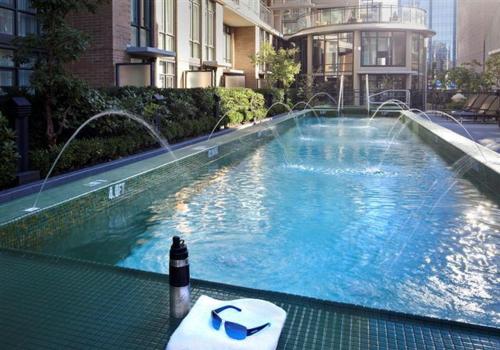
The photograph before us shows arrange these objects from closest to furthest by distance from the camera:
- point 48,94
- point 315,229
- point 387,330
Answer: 1. point 387,330
2. point 315,229
3. point 48,94

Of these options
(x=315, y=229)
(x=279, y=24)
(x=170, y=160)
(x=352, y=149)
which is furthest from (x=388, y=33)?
(x=315, y=229)

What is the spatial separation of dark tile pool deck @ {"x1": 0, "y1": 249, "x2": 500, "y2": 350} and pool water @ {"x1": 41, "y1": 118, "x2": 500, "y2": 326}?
1081 millimetres

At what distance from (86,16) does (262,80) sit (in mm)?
17614

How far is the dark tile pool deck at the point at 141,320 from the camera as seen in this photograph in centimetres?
253

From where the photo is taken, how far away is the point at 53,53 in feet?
26.9

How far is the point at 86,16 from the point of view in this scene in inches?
551

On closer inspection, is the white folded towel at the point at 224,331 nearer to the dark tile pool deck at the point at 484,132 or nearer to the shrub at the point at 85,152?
the shrub at the point at 85,152

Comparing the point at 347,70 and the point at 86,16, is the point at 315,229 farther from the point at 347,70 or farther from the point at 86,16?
the point at 347,70

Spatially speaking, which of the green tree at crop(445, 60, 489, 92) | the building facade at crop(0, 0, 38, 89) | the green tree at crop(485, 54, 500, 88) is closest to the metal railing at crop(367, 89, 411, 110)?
the green tree at crop(445, 60, 489, 92)

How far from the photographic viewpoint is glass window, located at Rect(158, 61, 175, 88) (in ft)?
59.1

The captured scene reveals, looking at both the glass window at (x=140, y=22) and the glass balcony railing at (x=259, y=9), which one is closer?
the glass window at (x=140, y=22)

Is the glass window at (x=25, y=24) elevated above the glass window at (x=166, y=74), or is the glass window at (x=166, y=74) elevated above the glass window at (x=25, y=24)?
the glass window at (x=25, y=24)

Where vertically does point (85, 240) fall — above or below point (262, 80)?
below

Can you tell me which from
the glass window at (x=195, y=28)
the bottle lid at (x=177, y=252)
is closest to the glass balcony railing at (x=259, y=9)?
the glass window at (x=195, y=28)
